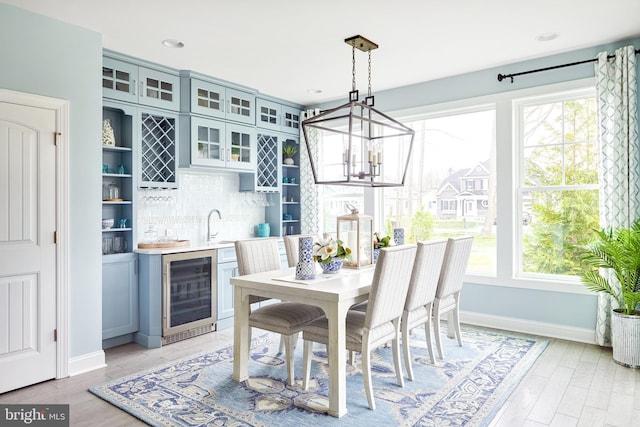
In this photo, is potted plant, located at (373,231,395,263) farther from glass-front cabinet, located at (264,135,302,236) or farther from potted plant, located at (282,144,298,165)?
potted plant, located at (282,144,298,165)

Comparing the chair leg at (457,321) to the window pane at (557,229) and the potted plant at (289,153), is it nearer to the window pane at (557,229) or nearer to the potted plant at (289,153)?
the window pane at (557,229)

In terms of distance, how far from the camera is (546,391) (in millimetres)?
2842

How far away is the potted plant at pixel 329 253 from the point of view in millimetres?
3010

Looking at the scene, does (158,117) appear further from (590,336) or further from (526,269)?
(590,336)

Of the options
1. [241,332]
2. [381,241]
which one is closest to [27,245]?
[241,332]

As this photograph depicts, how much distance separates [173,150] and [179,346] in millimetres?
1982

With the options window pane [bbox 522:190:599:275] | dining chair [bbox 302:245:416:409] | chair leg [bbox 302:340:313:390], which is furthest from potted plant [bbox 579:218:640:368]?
chair leg [bbox 302:340:313:390]

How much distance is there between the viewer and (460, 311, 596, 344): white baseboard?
12.6 feet

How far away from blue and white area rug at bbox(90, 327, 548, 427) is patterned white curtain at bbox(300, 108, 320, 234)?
227 centimetres

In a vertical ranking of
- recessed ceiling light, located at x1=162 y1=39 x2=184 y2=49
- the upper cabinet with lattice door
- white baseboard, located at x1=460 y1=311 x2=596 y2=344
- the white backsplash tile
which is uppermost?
recessed ceiling light, located at x1=162 y1=39 x2=184 y2=49

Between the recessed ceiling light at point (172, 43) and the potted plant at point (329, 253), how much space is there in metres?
2.14

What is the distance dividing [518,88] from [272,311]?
326 centimetres

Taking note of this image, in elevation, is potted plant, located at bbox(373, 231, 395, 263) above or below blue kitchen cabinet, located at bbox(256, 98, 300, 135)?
below

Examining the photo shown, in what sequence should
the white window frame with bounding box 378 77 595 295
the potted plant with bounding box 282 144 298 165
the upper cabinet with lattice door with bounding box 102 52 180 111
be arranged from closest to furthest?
the upper cabinet with lattice door with bounding box 102 52 180 111 < the white window frame with bounding box 378 77 595 295 < the potted plant with bounding box 282 144 298 165
